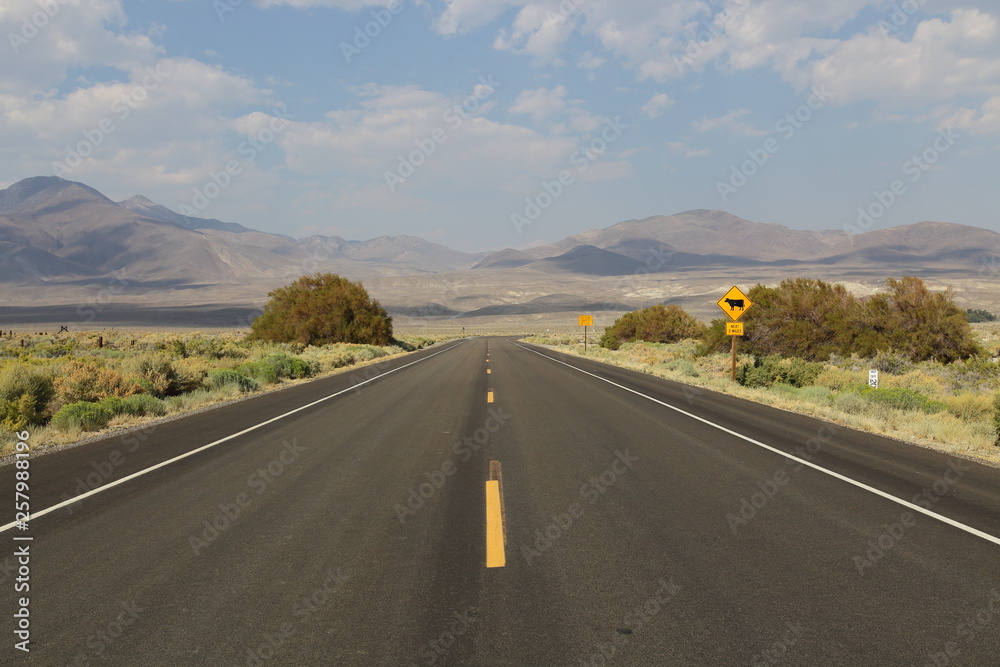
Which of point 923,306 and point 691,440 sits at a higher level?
point 923,306

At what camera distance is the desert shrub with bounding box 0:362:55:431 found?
1107 cm

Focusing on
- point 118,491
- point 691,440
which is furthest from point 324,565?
point 691,440

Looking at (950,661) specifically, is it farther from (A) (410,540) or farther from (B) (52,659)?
(B) (52,659)

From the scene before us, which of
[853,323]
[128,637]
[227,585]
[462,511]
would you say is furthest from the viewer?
[853,323]

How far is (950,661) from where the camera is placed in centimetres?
331

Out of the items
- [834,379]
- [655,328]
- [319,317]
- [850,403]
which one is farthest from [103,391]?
[655,328]

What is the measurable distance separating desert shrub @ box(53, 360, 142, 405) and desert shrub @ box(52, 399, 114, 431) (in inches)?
63.7

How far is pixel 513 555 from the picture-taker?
4.75m

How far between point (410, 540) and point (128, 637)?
211 cm

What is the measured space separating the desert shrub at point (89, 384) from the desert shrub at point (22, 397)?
0.60 meters

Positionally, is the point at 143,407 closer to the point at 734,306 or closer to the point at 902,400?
the point at 902,400

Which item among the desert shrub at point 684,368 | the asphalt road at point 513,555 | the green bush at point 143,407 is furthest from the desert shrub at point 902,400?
the green bush at point 143,407

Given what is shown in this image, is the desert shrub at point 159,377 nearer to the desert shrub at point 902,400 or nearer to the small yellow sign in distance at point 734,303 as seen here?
the small yellow sign in distance at point 734,303

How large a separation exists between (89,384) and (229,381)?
199 inches
